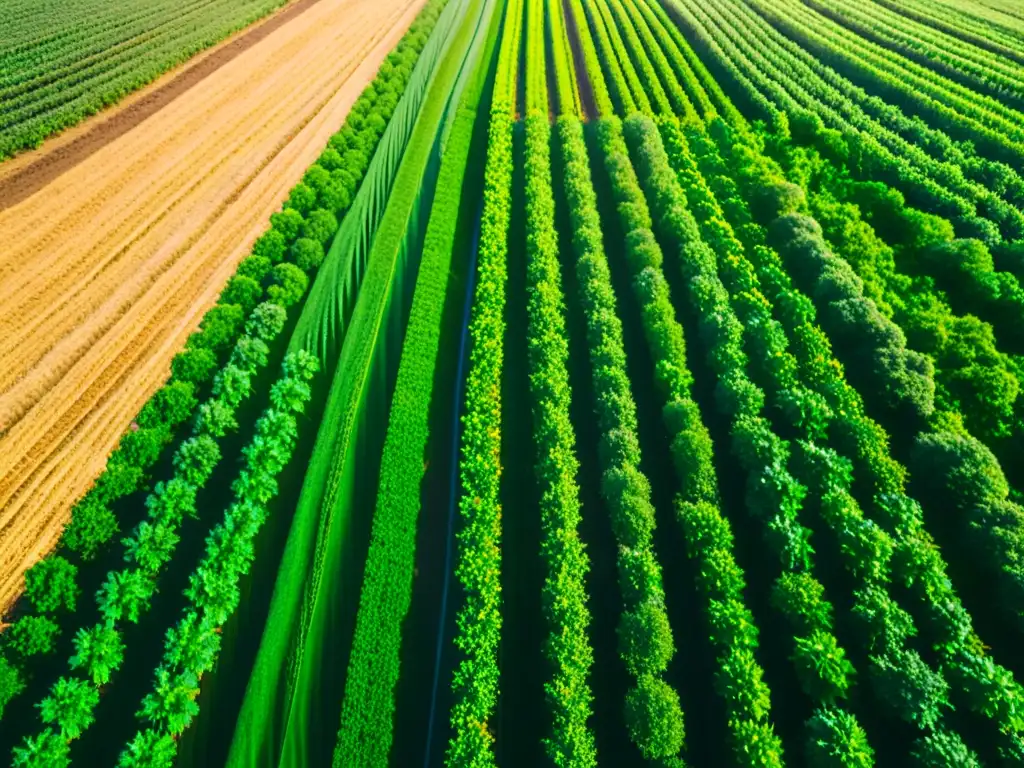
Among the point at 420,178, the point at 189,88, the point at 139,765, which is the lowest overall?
the point at 139,765

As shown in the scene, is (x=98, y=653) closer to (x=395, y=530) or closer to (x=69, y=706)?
(x=69, y=706)

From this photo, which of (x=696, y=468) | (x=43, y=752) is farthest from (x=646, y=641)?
(x=43, y=752)

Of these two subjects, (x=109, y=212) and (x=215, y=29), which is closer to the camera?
(x=109, y=212)

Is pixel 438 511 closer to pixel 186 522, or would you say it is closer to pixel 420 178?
pixel 186 522

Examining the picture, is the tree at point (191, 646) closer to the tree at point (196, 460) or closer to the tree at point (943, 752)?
the tree at point (196, 460)

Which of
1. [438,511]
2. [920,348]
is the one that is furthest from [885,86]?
[438,511]

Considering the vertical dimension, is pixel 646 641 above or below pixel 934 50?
below

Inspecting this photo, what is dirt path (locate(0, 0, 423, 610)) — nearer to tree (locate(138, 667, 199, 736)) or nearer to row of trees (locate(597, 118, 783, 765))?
tree (locate(138, 667, 199, 736))
